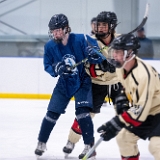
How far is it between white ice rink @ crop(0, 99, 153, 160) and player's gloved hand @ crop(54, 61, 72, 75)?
2.07 ft

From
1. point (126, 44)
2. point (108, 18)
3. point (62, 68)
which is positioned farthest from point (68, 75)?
point (126, 44)

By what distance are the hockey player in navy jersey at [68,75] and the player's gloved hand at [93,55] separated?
19mm

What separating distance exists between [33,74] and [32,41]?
64cm

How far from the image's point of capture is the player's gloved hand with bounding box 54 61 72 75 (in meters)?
3.46

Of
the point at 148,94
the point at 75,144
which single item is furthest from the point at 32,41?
the point at 148,94

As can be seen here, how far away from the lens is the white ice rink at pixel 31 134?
12.4 feet

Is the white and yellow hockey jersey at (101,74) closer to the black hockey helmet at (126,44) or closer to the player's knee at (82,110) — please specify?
the player's knee at (82,110)

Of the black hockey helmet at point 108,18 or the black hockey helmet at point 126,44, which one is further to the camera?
the black hockey helmet at point 108,18

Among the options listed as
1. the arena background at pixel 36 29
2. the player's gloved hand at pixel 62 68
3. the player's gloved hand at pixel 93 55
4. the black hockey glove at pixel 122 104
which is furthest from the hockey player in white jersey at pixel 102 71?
the arena background at pixel 36 29

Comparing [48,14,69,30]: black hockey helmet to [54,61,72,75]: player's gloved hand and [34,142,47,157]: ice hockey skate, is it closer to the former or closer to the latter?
[54,61,72,75]: player's gloved hand

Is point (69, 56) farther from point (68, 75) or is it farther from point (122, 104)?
point (122, 104)

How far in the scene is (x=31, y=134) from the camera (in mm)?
4453

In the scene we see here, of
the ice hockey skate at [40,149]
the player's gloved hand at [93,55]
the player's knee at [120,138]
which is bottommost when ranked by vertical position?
the ice hockey skate at [40,149]

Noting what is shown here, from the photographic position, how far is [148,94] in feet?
8.43
